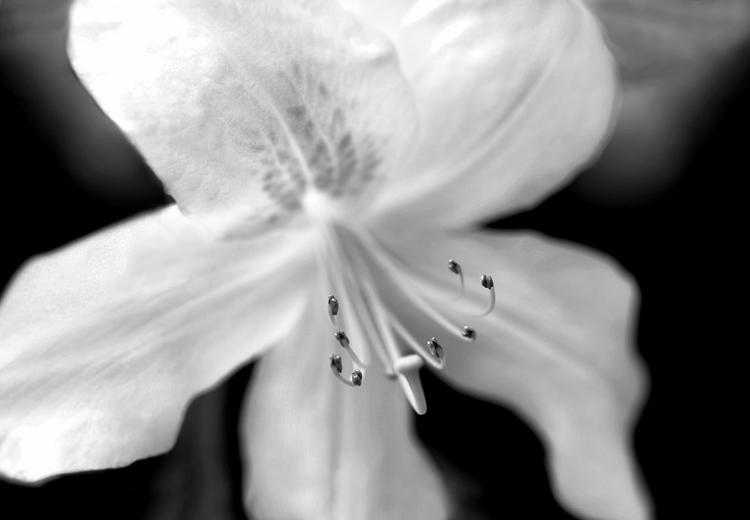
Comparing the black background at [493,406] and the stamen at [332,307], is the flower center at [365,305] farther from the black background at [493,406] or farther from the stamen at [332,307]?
the black background at [493,406]

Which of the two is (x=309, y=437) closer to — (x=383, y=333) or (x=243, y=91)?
(x=383, y=333)

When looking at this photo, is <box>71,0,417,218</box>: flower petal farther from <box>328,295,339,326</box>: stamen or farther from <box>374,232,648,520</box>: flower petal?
<box>374,232,648,520</box>: flower petal

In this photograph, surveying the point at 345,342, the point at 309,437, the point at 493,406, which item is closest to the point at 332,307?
the point at 345,342

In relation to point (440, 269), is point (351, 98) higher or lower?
higher

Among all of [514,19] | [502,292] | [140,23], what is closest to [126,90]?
[140,23]

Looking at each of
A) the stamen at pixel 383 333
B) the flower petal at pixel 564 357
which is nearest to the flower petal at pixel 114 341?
the stamen at pixel 383 333

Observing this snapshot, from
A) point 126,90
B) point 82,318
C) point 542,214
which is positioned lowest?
point 542,214

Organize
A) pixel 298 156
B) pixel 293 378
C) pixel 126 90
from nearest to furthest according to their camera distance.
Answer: pixel 126 90
pixel 298 156
pixel 293 378

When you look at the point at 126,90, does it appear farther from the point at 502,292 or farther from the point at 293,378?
the point at 502,292
